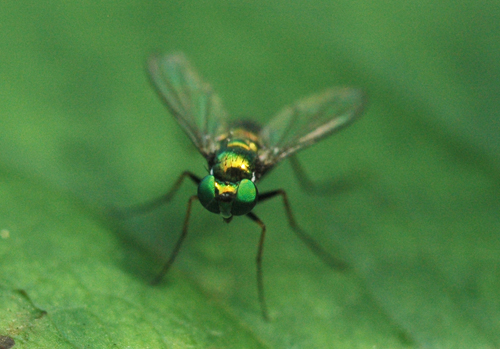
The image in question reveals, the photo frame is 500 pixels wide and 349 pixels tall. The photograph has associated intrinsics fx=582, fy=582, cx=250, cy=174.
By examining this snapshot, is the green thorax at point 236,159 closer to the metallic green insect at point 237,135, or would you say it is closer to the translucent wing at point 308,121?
the metallic green insect at point 237,135

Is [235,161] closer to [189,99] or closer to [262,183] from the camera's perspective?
[262,183]

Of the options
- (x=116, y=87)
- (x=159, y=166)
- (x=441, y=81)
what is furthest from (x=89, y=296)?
(x=441, y=81)

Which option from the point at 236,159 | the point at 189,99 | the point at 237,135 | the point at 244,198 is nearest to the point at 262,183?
the point at 237,135

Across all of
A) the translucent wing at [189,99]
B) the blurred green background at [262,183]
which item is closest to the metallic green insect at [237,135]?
the translucent wing at [189,99]

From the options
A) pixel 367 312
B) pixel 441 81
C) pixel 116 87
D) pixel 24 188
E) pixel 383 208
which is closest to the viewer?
pixel 367 312

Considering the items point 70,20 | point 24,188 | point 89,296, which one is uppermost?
point 70,20

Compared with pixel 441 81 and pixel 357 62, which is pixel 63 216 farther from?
pixel 441 81

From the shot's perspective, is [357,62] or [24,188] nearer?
[24,188]
